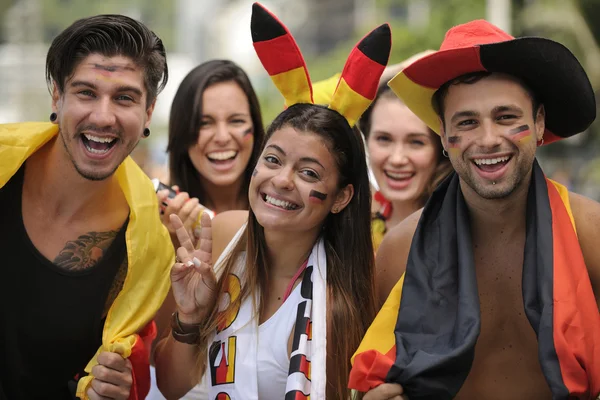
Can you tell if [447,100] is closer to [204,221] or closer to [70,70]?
[204,221]

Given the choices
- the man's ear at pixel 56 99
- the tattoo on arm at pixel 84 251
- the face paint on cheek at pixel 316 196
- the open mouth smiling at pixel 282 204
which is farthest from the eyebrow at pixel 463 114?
the man's ear at pixel 56 99

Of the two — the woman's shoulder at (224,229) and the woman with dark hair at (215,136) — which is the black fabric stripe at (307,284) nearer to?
the woman's shoulder at (224,229)

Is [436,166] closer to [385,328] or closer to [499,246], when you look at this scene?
[499,246]

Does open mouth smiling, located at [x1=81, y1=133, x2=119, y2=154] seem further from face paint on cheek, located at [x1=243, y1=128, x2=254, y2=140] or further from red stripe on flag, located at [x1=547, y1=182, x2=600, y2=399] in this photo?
red stripe on flag, located at [x1=547, y1=182, x2=600, y2=399]

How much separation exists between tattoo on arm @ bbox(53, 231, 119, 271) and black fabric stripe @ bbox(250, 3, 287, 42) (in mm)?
1099

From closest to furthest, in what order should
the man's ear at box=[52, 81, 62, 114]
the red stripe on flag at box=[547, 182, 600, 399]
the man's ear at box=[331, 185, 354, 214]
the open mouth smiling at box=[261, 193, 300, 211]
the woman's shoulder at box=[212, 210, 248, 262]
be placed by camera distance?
the red stripe on flag at box=[547, 182, 600, 399] → the open mouth smiling at box=[261, 193, 300, 211] → the man's ear at box=[331, 185, 354, 214] → the man's ear at box=[52, 81, 62, 114] → the woman's shoulder at box=[212, 210, 248, 262]

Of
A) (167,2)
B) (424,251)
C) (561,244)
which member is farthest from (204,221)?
(167,2)

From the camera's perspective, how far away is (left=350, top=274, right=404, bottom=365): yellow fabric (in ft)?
10.9

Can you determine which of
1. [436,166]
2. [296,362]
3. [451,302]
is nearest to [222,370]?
[296,362]

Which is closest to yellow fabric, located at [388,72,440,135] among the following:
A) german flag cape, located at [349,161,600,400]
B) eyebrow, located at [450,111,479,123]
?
eyebrow, located at [450,111,479,123]

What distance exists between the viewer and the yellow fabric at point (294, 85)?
12.2 ft

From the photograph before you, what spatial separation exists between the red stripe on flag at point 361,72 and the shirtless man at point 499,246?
11 cm

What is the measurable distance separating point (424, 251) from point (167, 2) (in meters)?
70.8

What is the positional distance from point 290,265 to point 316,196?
A: 0.36 meters
